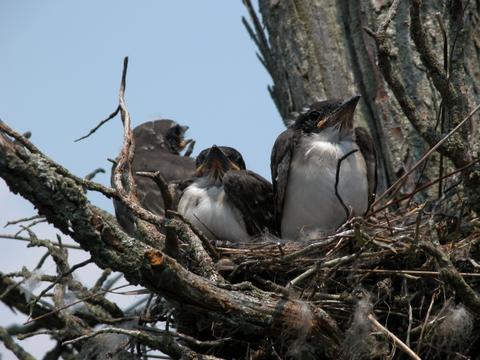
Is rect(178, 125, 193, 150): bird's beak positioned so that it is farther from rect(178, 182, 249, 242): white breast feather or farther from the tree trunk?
rect(178, 182, 249, 242): white breast feather

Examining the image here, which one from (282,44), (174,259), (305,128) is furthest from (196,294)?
(282,44)

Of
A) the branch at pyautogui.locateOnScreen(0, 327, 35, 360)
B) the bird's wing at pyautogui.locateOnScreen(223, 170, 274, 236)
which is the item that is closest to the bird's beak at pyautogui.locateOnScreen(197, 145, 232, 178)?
the bird's wing at pyautogui.locateOnScreen(223, 170, 274, 236)

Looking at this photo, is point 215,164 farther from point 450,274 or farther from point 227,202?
point 450,274

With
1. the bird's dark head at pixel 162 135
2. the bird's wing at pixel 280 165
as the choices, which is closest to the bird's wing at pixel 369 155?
the bird's wing at pixel 280 165

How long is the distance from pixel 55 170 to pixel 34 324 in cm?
316

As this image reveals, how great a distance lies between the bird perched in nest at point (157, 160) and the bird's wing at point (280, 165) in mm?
1109

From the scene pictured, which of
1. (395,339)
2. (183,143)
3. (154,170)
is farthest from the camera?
(183,143)

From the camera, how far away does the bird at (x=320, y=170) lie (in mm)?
6719

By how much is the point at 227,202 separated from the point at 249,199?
0.56 feet

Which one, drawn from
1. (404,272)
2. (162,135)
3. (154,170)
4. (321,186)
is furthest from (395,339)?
(162,135)

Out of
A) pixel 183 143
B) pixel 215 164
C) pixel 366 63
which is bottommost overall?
pixel 215 164

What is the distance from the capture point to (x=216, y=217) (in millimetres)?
7098

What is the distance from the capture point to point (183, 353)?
5.17 m

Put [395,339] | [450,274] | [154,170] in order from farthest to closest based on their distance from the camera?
[154,170] → [395,339] → [450,274]
